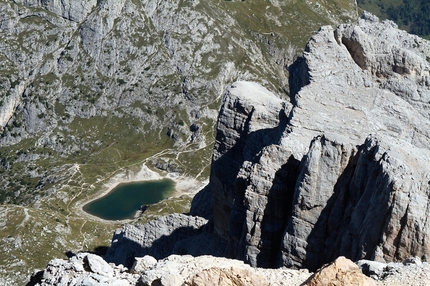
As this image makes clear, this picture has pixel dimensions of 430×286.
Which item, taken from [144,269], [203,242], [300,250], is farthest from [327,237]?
[203,242]

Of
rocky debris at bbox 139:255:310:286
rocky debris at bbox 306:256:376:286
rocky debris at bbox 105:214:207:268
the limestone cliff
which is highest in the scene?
the limestone cliff

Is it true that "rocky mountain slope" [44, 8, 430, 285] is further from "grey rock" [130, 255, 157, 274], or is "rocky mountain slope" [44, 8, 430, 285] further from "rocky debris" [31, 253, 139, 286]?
"rocky debris" [31, 253, 139, 286]

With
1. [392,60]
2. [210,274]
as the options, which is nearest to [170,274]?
[210,274]

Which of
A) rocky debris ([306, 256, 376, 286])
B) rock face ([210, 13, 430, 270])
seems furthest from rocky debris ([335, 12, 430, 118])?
rocky debris ([306, 256, 376, 286])

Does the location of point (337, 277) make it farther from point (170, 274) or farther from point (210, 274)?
point (170, 274)

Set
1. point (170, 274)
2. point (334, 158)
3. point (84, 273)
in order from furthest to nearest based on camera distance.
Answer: point (334, 158) → point (84, 273) → point (170, 274)

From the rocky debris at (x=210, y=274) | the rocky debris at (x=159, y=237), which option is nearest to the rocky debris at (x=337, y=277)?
the rocky debris at (x=210, y=274)
